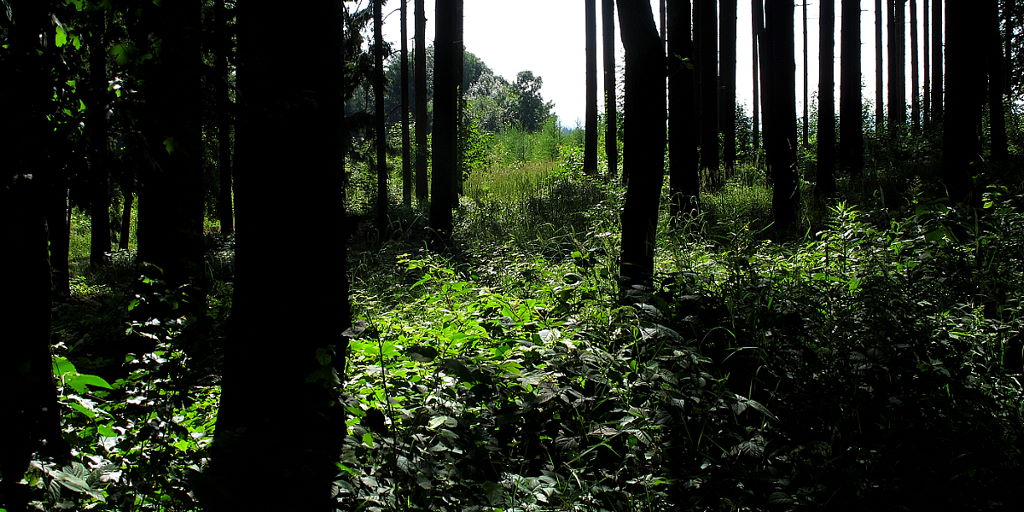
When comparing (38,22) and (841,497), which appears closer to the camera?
(38,22)

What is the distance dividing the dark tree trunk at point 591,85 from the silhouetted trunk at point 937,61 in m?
10.0

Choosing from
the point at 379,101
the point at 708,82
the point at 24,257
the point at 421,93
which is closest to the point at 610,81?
the point at 708,82

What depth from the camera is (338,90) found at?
9.87 ft

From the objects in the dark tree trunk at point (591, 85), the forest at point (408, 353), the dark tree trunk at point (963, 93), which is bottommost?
the forest at point (408, 353)

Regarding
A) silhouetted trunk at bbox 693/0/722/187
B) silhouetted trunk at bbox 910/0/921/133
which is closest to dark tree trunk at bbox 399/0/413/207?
silhouetted trunk at bbox 693/0/722/187

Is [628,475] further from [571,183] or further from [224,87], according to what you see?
[571,183]

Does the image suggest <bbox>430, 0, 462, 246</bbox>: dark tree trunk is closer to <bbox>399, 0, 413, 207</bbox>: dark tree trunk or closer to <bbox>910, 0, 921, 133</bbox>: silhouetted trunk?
<bbox>399, 0, 413, 207</bbox>: dark tree trunk

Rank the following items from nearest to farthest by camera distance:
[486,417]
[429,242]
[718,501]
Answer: [718,501] < [486,417] < [429,242]

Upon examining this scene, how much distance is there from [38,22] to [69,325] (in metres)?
5.43

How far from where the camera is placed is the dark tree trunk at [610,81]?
1642cm

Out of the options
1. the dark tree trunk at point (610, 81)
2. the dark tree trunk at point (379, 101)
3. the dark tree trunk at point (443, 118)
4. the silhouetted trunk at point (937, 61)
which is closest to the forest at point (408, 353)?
the dark tree trunk at point (443, 118)

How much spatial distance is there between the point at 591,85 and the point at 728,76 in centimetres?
461

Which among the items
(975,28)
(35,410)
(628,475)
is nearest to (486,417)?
(628,475)

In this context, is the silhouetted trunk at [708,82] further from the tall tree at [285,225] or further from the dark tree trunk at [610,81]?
the tall tree at [285,225]
